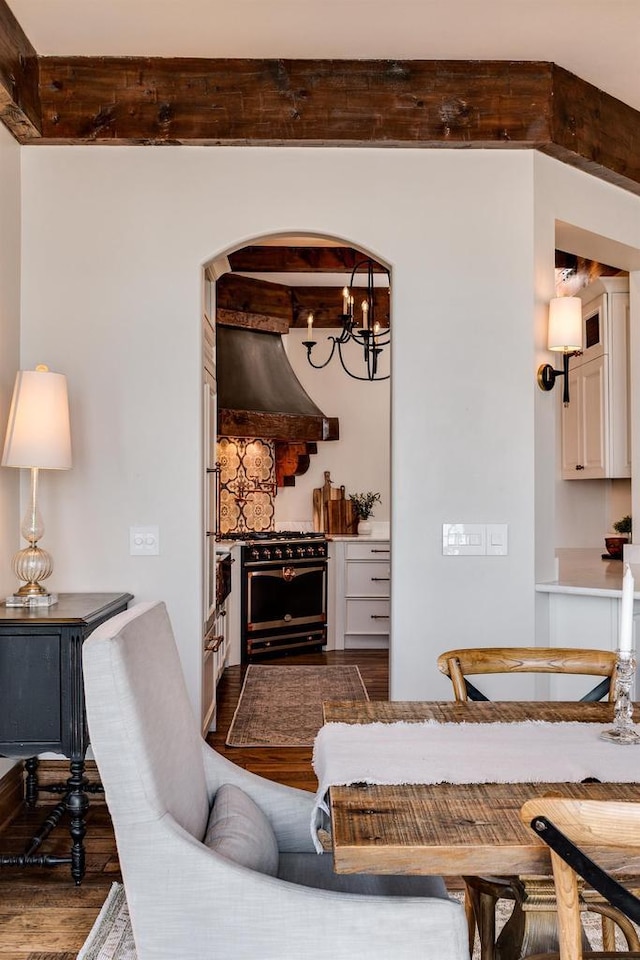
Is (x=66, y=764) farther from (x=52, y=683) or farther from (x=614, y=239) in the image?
(x=614, y=239)

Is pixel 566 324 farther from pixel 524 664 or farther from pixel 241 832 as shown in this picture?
pixel 241 832

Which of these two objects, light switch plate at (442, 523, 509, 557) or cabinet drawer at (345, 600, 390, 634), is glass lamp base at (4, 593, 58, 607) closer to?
light switch plate at (442, 523, 509, 557)

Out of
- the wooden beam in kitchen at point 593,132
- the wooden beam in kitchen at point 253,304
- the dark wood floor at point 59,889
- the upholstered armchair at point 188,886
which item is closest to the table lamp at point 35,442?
the dark wood floor at point 59,889

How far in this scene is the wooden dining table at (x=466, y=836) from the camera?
1.18 meters

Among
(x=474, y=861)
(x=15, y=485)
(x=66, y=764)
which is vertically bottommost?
(x=66, y=764)

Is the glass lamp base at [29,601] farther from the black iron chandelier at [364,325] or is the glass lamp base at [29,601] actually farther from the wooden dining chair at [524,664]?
the black iron chandelier at [364,325]

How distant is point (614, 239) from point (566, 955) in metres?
3.28

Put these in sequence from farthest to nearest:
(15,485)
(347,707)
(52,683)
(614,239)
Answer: (614,239)
(15,485)
(52,683)
(347,707)

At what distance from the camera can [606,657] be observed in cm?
219

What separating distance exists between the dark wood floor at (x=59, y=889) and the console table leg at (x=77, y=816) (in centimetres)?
6

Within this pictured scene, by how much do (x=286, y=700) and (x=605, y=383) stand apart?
2.69 metres

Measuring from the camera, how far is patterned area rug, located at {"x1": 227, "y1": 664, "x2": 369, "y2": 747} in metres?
4.02

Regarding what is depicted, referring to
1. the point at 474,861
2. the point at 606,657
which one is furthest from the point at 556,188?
the point at 474,861

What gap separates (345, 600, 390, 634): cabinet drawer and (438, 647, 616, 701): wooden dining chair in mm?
4094
